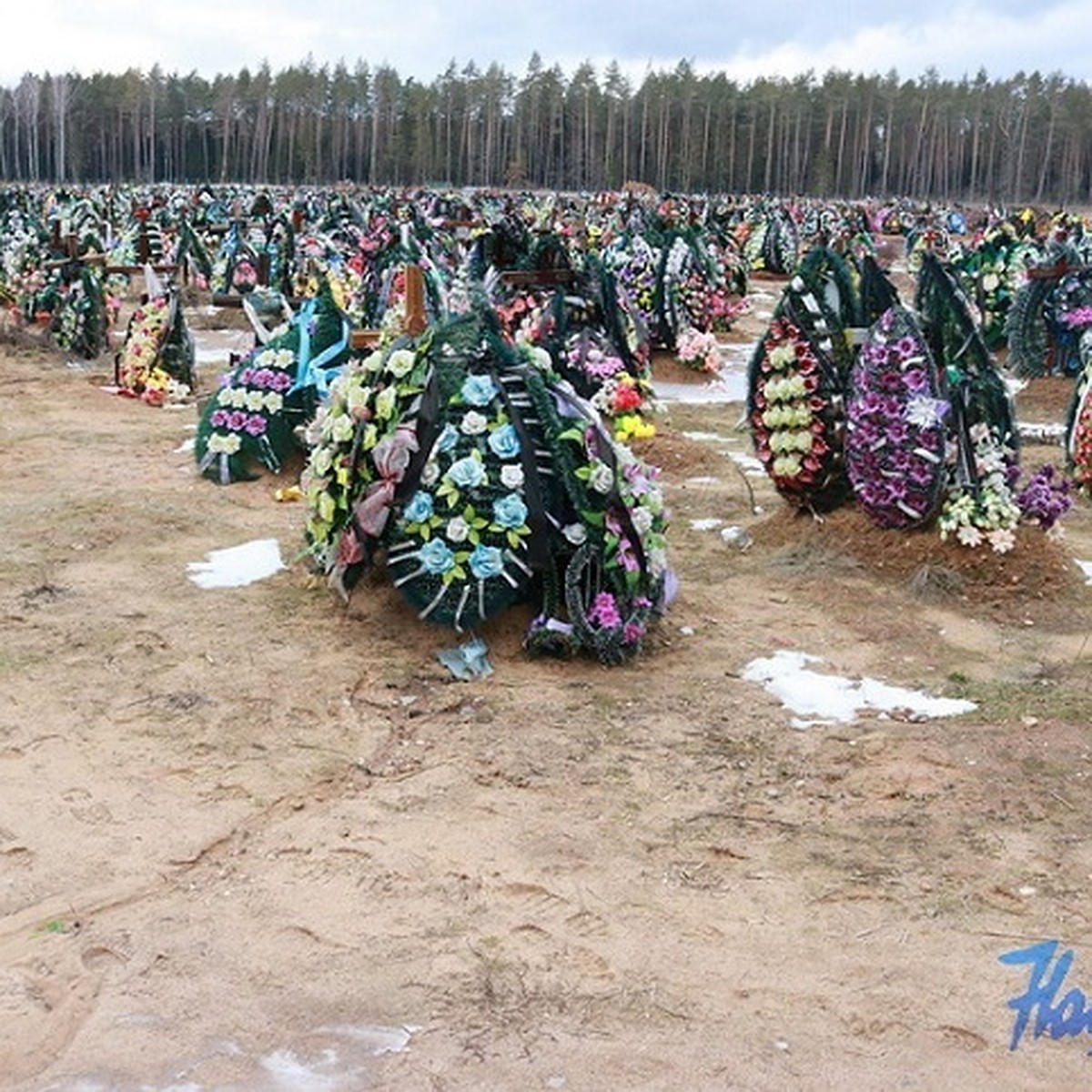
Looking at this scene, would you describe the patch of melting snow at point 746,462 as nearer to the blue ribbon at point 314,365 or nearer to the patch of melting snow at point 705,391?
the blue ribbon at point 314,365

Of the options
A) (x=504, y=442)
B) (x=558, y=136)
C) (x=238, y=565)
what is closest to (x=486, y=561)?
(x=504, y=442)

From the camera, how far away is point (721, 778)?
4895 mm

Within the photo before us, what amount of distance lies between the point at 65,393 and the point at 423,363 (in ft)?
30.5

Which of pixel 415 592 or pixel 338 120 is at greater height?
pixel 338 120

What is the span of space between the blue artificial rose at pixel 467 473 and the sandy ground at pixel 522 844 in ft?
2.33

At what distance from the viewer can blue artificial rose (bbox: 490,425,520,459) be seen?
6.07 m

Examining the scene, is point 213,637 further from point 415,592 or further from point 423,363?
point 423,363

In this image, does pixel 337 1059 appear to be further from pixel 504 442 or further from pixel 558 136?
pixel 558 136

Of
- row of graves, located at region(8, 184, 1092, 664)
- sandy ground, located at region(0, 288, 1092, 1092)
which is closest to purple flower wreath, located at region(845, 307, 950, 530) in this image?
Result: row of graves, located at region(8, 184, 1092, 664)

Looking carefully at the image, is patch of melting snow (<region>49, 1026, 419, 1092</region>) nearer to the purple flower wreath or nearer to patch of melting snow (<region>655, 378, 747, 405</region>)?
the purple flower wreath

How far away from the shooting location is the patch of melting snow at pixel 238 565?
7.32 metres

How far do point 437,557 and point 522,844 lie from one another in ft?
6.55

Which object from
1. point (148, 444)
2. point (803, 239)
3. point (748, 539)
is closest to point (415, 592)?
point (748, 539)

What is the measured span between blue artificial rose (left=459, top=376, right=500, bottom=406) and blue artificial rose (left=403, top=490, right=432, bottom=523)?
0.48m
